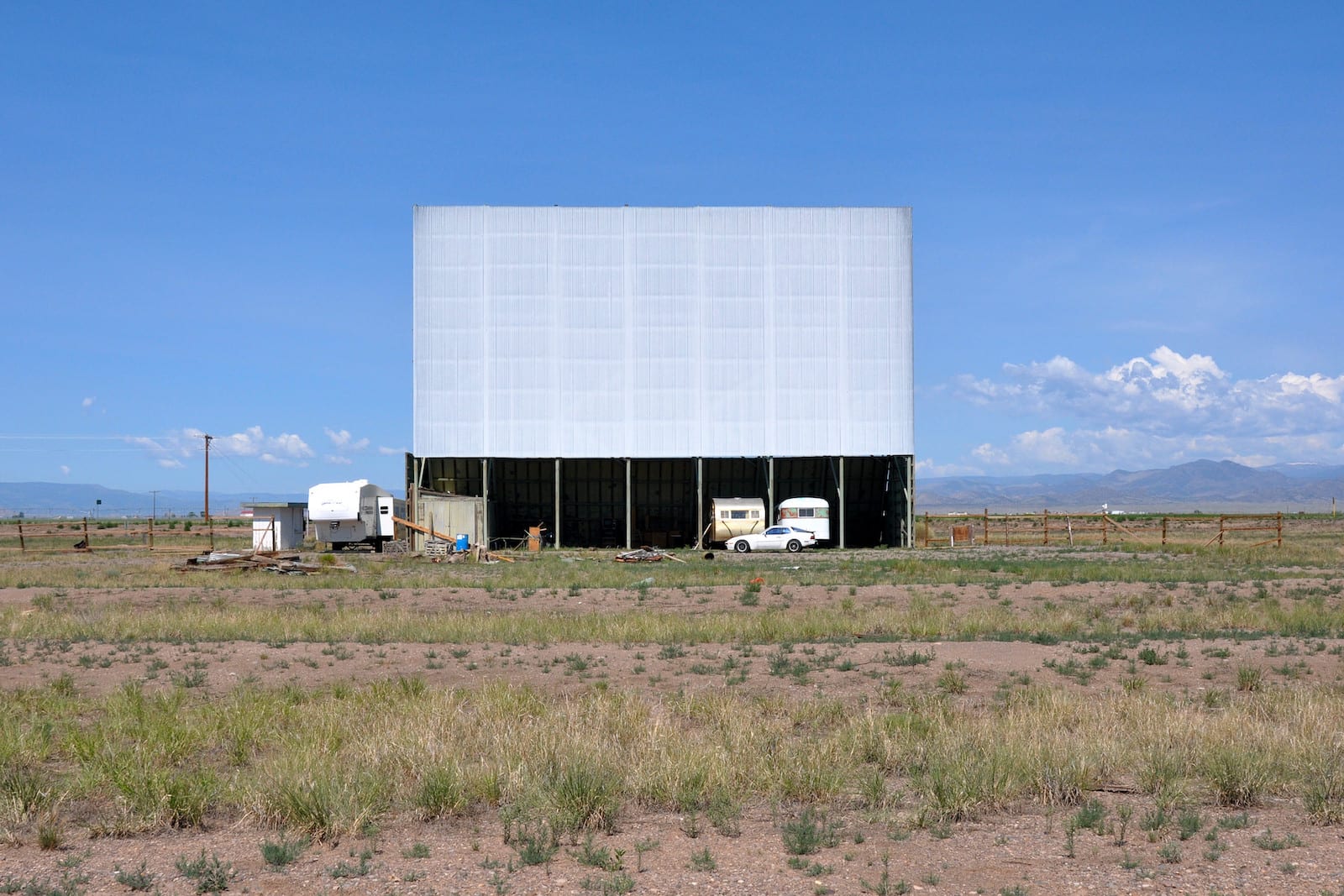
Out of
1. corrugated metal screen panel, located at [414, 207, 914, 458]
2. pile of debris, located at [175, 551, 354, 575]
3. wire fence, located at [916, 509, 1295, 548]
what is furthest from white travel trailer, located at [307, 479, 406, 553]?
wire fence, located at [916, 509, 1295, 548]

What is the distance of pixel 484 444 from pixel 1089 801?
4988 centimetres

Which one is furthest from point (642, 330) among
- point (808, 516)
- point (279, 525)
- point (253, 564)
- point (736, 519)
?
point (253, 564)

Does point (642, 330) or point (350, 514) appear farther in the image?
point (642, 330)

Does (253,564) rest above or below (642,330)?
below

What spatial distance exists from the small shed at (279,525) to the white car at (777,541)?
20647 millimetres

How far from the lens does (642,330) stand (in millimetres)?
58906

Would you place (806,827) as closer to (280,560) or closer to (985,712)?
(985,712)

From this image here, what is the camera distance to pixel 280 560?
41312 millimetres

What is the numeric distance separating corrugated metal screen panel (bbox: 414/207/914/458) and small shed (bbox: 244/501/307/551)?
7.65 meters

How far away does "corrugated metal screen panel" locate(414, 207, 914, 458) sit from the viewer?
58719 millimetres

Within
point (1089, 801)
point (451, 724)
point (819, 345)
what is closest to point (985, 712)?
point (1089, 801)

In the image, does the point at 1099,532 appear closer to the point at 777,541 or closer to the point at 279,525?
the point at 777,541

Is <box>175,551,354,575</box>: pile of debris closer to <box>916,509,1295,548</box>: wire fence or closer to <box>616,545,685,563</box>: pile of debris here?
<box>616,545,685,563</box>: pile of debris

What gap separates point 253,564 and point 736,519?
83.3 ft
